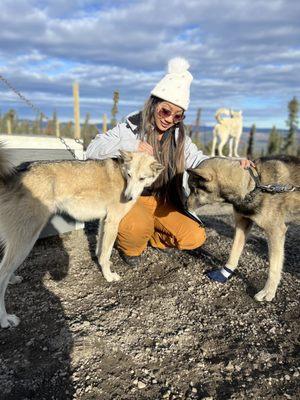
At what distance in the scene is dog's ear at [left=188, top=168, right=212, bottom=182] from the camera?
3.56 metres

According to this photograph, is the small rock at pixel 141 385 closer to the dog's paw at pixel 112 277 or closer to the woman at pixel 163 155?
the dog's paw at pixel 112 277

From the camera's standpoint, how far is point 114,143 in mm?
4098

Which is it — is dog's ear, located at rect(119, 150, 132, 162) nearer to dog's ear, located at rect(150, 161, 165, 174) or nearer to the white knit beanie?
dog's ear, located at rect(150, 161, 165, 174)

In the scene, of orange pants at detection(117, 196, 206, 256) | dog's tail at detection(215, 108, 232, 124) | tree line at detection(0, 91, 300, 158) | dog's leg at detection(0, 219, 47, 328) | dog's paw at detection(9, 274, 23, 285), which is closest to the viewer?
dog's leg at detection(0, 219, 47, 328)

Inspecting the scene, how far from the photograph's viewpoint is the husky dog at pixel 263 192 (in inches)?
136

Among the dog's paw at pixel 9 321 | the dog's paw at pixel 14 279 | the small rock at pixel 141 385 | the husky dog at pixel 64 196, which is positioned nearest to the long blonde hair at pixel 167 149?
the husky dog at pixel 64 196

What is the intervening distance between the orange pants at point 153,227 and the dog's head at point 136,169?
1.65 feet

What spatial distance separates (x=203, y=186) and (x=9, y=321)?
7.64 ft

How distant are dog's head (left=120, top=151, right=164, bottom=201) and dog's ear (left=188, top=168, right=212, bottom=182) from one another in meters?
0.39

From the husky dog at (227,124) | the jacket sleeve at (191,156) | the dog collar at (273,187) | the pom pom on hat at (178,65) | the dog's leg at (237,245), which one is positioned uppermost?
the pom pom on hat at (178,65)

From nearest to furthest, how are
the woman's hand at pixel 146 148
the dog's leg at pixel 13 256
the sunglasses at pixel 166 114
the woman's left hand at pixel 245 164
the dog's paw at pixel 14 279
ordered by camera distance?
the dog's leg at pixel 13 256 < the woman's left hand at pixel 245 164 < the dog's paw at pixel 14 279 < the sunglasses at pixel 166 114 < the woman's hand at pixel 146 148

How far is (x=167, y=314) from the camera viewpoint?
10.6 feet

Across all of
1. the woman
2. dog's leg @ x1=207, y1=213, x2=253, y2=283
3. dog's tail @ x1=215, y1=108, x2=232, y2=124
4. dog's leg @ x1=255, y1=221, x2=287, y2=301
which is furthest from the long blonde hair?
dog's tail @ x1=215, y1=108, x2=232, y2=124

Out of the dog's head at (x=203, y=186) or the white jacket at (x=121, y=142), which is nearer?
the dog's head at (x=203, y=186)
